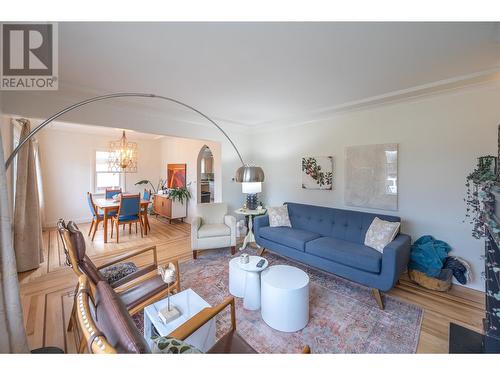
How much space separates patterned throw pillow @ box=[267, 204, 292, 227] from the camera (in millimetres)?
3504

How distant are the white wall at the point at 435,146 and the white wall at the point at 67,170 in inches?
244

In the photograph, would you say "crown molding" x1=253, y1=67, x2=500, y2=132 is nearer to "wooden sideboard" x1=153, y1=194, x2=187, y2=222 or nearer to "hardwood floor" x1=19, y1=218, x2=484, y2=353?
"hardwood floor" x1=19, y1=218, x2=484, y2=353

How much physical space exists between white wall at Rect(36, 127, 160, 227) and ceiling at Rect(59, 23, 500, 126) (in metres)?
3.77

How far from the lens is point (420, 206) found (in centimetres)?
271

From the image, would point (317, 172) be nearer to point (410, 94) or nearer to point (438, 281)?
point (410, 94)

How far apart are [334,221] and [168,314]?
252 centimetres

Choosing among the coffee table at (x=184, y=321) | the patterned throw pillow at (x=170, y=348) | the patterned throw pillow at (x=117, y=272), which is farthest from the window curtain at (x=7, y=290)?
the patterned throw pillow at (x=170, y=348)

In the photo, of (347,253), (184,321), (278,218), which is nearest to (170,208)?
(278,218)

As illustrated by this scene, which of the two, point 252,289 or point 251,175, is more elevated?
point 251,175

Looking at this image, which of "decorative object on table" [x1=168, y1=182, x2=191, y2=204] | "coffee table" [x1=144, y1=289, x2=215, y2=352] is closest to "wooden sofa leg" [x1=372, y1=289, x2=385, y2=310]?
"coffee table" [x1=144, y1=289, x2=215, y2=352]

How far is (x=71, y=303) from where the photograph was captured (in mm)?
2225

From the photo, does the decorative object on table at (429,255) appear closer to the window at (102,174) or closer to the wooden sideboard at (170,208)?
the wooden sideboard at (170,208)
